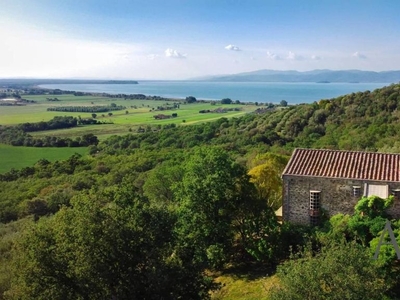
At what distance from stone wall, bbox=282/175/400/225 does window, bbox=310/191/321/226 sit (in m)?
0.18

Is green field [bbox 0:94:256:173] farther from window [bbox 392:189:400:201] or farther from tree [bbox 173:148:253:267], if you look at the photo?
window [bbox 392:189:400:201]

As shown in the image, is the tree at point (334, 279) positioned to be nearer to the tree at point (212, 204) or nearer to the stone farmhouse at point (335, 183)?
the tree at point (212, 204)

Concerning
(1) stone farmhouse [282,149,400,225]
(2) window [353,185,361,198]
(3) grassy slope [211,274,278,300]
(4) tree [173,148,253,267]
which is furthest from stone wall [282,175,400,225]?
(3) grassy slope [211,274,278,300]

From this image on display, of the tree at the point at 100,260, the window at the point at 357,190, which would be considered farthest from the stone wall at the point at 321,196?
the tree at the point at 100,260

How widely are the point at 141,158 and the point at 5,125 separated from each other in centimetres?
3782

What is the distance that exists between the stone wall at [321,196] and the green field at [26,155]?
53.0m

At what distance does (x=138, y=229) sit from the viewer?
15.5 meters

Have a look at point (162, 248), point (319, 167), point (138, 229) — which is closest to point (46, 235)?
point (138, 229)

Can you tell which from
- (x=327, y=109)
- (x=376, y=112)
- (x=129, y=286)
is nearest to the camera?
(x=129, y=286)

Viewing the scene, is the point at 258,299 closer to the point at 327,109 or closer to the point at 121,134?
the point at 327,109

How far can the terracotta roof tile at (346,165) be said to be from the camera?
22.2 meters

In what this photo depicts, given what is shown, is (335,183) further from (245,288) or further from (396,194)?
(245,288)

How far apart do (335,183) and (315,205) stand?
1731 mm

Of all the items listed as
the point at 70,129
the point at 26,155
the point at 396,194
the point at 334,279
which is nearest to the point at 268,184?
the point at 396,194
